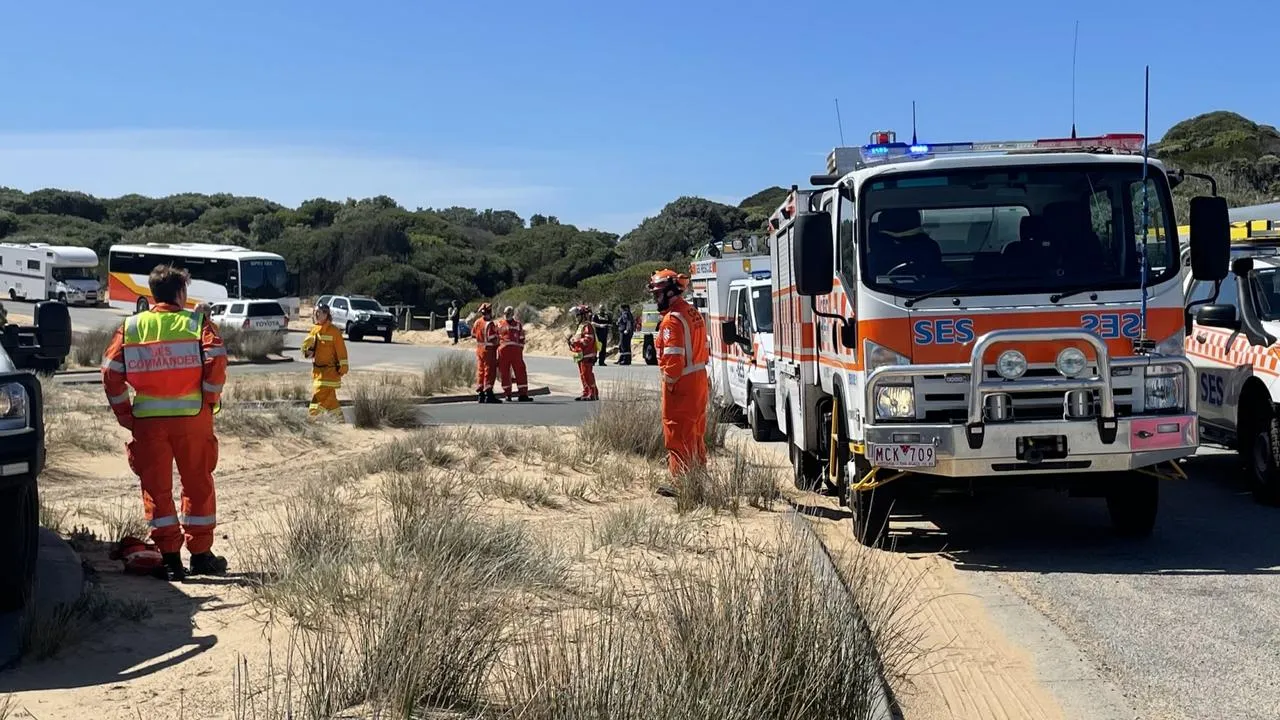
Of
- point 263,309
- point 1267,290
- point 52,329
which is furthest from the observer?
point 263,309

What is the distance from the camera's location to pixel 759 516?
10086 mm

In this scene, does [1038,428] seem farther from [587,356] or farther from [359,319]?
[359,319]

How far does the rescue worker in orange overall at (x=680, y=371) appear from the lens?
10781 millimetres

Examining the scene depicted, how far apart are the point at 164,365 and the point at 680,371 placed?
4.55 m

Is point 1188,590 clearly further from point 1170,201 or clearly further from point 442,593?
point 442,593

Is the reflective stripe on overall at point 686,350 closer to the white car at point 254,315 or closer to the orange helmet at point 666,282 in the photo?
the orange helmet at point 666,282

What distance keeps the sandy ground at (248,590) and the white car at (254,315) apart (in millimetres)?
28965

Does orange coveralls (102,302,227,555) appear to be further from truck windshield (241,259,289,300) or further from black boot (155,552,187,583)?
truck windshield (241,259,289,300)

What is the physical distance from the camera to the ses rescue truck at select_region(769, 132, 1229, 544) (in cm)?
Result: 802

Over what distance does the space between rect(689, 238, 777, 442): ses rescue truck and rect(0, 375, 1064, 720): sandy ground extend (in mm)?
2047

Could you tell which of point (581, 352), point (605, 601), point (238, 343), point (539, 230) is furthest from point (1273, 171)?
point (539, 230)

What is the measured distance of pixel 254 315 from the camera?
4409 centimetres

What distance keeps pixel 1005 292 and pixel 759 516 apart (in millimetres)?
2834

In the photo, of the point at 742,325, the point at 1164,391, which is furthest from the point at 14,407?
the point at 742,325
